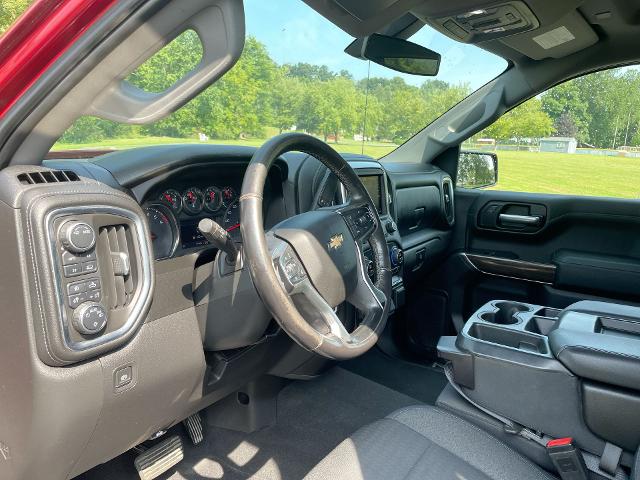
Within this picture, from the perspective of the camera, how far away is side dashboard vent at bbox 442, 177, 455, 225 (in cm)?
296

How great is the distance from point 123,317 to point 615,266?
2.42 metres

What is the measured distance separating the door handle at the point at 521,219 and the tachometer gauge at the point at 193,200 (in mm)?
1915

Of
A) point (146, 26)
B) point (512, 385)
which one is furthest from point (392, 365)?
point (146, 26)

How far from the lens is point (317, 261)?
129 cm

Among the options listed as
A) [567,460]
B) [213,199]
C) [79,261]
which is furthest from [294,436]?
[79,261]

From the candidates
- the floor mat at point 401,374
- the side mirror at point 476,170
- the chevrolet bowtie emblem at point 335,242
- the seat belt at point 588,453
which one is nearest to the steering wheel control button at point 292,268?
the chevrolet bowtie emblem at point 335,242

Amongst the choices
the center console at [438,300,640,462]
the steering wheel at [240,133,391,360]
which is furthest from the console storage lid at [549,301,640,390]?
the steering wheel at [240,133,391,360]

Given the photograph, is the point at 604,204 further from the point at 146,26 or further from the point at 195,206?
the point at 146,26

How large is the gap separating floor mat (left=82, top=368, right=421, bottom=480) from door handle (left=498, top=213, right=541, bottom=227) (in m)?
1.18

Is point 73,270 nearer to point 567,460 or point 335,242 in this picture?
point 335,242

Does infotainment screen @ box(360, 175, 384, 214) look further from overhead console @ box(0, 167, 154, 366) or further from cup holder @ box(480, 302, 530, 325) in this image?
overhead console @ box(0, 167, 154, 366)

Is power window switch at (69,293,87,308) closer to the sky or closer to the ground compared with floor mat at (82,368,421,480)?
closer to the sky

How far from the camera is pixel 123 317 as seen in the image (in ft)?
3.96

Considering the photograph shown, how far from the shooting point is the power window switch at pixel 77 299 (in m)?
1.07
